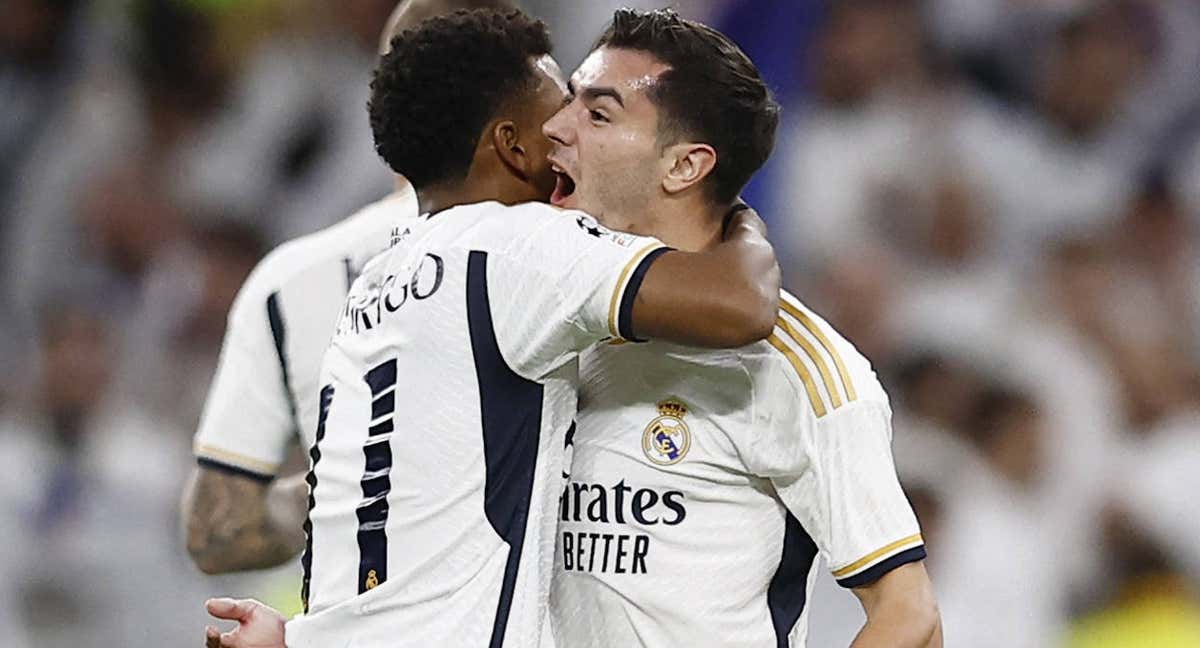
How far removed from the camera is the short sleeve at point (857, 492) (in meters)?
2.46

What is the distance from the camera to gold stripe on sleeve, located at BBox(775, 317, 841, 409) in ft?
8.13

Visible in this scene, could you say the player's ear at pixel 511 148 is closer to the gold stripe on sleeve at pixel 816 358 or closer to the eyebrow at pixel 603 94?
the eyebrow at pixel 603 94

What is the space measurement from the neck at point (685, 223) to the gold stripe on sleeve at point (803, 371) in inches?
8.9

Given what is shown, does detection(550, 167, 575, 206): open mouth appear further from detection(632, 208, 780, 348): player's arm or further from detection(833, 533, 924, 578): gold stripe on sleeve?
detection(833, 533, 924, 578): gold stripe on sleeve

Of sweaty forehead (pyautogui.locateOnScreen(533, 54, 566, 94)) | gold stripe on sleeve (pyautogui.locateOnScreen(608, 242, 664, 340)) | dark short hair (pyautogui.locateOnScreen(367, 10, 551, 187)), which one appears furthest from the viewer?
sweaty forehead (pyautogui.locateOnScreen(533, 54, 566, 94))

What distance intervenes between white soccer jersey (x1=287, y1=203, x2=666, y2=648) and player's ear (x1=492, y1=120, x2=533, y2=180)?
206 millimetres

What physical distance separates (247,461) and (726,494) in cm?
150

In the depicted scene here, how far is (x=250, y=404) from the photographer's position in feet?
12.0

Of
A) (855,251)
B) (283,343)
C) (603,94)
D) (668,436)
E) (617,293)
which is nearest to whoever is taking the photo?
(617,293)

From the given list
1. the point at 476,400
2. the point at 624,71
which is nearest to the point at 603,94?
the point at 624,71

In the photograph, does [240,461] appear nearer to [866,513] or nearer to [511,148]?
[511,148]

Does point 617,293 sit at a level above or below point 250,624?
above

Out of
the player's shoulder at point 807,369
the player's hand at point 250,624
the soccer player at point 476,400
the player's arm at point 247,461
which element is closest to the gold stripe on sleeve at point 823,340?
the player's shoulder at point 807,369

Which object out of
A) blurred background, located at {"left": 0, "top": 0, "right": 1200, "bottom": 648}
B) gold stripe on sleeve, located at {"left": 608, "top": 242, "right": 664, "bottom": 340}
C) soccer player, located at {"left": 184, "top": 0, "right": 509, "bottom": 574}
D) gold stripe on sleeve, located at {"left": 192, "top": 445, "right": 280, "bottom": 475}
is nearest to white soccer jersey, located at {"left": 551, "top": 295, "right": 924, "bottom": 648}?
gold stripe on sleeve, located at {"left": 608, "top": 242, "right": 664, "bottom": 340}
